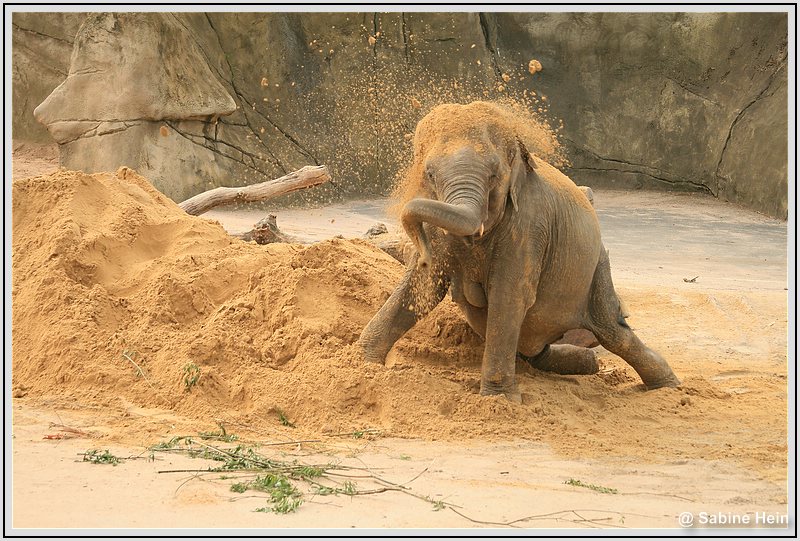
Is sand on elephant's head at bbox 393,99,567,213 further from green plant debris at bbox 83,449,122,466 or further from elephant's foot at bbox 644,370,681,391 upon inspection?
green plant debris at bbox 83,449,122,466

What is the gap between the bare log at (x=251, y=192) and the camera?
9.91 metres

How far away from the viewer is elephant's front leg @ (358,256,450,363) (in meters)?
6.55

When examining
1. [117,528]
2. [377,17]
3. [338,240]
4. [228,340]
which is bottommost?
[117,528]

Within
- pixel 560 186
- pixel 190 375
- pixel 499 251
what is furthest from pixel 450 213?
pixel 190 375

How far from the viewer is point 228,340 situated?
6543mm

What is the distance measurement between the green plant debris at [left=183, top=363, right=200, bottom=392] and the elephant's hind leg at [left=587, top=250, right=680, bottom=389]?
292 cm

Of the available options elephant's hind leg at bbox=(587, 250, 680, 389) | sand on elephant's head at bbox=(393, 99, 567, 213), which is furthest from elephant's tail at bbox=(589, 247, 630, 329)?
sand on elephant's head at bbox=(393, 99, 567, 213)

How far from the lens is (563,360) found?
7559 millimetres

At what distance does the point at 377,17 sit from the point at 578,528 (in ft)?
48.5

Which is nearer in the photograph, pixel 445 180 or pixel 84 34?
pixel 445 180

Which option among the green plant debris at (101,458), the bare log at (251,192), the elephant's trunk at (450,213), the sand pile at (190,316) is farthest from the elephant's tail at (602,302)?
the bare log at (251,192)

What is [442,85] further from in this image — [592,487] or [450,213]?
[592,487]

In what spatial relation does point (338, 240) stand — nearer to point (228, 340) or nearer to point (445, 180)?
point (228, 340)

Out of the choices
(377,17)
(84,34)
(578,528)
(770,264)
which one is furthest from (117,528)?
(377,17)
